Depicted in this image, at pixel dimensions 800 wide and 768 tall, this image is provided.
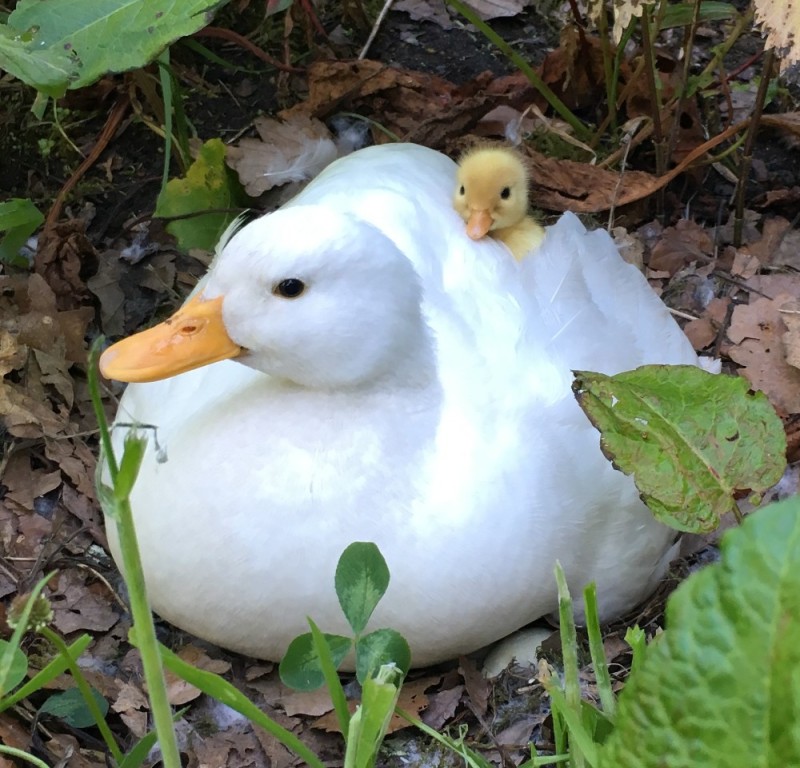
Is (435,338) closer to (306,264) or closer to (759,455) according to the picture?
(306,264)

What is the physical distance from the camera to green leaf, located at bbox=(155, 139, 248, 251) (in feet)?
8.69

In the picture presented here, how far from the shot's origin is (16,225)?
7.86ft

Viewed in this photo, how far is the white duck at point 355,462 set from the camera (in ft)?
5.35

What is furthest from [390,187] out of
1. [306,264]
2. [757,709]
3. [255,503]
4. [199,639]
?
[757,709]

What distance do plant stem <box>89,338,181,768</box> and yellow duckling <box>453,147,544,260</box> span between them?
4.56 ft

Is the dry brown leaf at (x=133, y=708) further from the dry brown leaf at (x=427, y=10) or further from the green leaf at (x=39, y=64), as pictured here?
the dry brown leaf at (x=427, y=10)

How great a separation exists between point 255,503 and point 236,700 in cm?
55

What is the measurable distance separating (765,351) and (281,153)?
1405 mm

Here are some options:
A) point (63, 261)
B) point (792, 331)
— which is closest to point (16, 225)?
point (63, 261)

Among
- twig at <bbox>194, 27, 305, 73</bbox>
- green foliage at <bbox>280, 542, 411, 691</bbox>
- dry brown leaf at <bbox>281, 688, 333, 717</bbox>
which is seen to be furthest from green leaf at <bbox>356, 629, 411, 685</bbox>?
twig at <bbox>194, 27, 305, 73</bbox>

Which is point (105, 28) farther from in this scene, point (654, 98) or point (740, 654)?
point (740, 654)

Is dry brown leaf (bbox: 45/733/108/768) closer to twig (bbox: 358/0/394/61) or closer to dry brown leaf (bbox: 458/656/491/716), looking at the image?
dry brown leaf (bbox: 458/656/491/716)

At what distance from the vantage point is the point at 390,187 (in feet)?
7.29

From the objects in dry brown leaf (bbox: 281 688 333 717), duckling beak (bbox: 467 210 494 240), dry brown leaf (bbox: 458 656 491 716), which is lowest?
dry brown leaf (bbox: 281 688 333 717)
